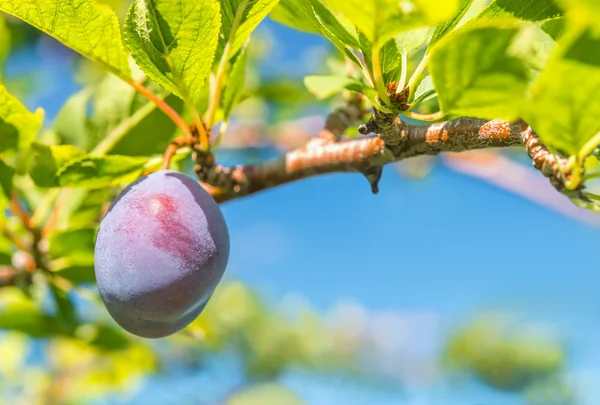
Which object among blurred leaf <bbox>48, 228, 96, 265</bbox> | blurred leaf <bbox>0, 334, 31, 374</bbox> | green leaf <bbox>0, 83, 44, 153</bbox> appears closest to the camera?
green leaf <bbox>0, 83, 44, 153</bbox>

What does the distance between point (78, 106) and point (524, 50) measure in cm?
80

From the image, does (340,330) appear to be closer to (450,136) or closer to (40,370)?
(40,370)

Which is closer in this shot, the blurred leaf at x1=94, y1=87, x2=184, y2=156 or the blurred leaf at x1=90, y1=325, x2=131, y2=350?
the blurred leaf at x1=94, y1=87, x2=184, y2=156

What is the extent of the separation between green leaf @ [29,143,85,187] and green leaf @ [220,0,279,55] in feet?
0.76

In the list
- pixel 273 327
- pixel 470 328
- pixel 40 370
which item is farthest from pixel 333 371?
pixel 40 370

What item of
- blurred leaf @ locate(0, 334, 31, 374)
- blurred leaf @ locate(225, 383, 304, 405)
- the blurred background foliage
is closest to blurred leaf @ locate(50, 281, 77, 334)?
the blurred background foliage

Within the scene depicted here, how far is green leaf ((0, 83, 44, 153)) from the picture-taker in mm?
641

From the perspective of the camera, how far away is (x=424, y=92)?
574mm

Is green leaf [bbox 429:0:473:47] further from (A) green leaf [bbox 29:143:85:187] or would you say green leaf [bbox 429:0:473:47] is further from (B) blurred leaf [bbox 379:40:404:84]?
(A) green leaf [bbox 29:143:85:187]

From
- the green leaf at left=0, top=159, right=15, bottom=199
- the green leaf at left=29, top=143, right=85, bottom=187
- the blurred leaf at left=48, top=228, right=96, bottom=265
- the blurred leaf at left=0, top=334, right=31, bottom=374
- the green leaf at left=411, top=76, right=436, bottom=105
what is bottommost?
the blurred leaf at left=0, top=334, right=31, bottom=374

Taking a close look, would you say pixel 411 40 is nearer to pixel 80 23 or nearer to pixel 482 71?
pixel 482 71

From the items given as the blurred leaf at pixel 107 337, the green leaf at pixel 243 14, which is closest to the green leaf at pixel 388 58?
the green leaf at pixel 243 14

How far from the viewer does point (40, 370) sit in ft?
7.23

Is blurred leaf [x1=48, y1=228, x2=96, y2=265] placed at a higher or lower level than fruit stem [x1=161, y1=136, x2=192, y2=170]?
lower
